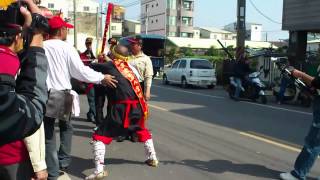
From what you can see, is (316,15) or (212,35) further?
(212,35)

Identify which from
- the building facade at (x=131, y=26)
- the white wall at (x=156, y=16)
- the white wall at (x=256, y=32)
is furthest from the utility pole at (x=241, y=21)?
the white wall at (x=256, y=32)

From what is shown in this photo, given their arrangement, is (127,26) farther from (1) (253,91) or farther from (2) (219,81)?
(1) (253,91)

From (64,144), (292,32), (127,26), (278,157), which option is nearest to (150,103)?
(278,157)

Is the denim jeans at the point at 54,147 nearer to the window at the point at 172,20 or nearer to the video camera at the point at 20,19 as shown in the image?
the video camera at the point at 20,19

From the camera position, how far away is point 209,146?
8.25m

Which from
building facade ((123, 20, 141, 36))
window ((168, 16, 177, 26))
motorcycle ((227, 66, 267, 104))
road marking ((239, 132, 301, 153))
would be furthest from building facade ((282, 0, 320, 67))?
building facade ((123, 20, 141, 36))

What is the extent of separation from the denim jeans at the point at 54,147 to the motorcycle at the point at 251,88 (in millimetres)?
10836

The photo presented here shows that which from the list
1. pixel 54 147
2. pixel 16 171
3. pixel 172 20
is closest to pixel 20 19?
pixel 16 171

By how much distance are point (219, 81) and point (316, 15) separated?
264 inches

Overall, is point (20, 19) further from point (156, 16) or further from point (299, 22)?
point (156, 16)

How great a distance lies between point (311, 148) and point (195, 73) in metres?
17.3

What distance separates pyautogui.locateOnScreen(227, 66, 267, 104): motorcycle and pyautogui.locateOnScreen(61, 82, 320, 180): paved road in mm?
2932

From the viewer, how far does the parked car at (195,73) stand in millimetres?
23094

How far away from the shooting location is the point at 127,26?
117 meters
